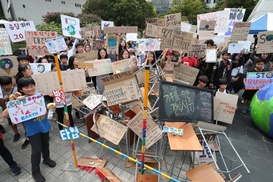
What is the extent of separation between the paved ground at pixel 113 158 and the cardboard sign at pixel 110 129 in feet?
2.47

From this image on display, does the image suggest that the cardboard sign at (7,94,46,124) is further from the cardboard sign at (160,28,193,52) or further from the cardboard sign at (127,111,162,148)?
the cardboard sign at (160,28,193,52)

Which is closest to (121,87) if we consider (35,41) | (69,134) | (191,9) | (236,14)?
(69,134)

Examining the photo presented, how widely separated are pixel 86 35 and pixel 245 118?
8309 millimetres

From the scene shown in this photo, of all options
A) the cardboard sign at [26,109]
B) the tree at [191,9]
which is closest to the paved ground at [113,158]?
the cardboard sign at [26,109]

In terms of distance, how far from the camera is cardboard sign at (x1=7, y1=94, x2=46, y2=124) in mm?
2564

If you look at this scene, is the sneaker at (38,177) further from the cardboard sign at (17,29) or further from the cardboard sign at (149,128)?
the cardboard sign at (17,29)

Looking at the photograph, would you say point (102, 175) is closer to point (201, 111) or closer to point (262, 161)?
point (201, 111)

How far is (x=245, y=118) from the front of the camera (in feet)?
18.8

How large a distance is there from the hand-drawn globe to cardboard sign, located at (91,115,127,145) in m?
3.81

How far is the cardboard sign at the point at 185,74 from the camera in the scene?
4781mm

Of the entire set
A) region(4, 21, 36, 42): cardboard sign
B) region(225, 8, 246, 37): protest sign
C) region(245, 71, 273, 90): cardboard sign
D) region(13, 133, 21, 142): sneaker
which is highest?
region(225, 8, 246, 37): protest sign

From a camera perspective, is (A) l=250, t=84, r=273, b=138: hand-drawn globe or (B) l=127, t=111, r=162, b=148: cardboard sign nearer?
(B) l=127, t=111, r=162, b=148: cardboard sign

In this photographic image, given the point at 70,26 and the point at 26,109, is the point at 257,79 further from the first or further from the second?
the point at 70,26

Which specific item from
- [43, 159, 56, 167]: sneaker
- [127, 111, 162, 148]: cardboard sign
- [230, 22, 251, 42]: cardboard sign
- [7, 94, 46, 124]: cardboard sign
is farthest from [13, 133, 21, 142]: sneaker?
[230, 22, 251, 42]: cardboard sign
